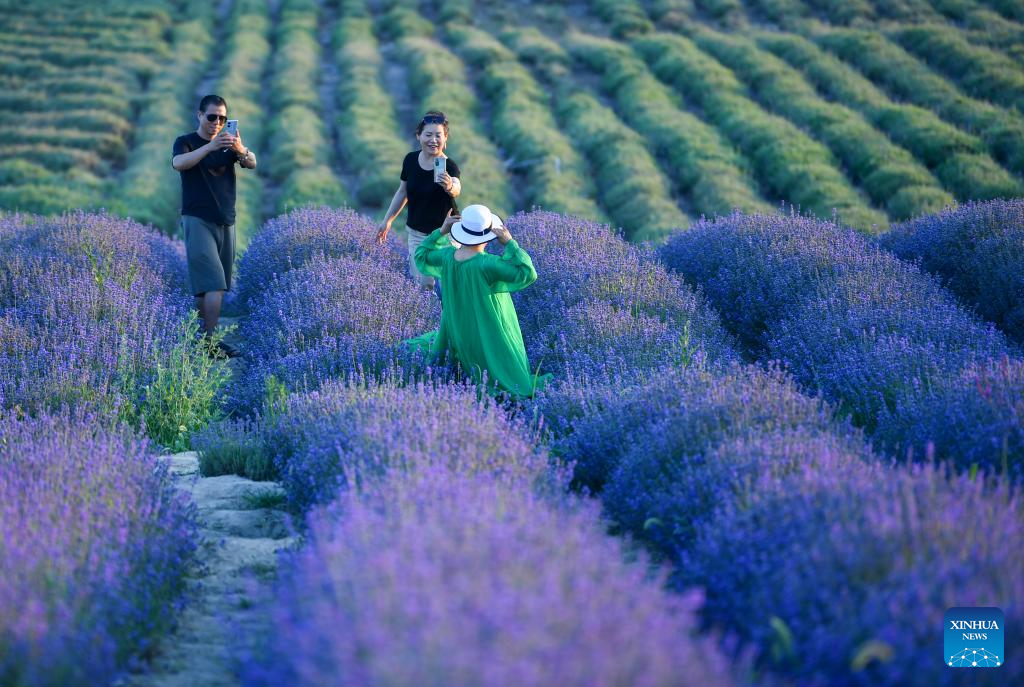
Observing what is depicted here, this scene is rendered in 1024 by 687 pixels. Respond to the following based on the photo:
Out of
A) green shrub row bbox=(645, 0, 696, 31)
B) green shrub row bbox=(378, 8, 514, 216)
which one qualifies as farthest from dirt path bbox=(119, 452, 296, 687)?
green shrub row bbox=(645, 0, 696, 31)

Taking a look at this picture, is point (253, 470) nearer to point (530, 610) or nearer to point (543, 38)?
point (530, 610)

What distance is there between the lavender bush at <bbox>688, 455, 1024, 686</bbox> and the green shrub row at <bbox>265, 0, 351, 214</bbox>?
22.4 ft

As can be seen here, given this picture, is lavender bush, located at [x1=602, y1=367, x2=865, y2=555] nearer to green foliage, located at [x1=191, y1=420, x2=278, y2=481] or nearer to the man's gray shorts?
green foliage, located at [x1=191, y1=420, x2=278, y2=481]

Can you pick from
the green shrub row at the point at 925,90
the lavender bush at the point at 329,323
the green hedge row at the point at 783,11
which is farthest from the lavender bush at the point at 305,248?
the green hedge row at the point at 783,11

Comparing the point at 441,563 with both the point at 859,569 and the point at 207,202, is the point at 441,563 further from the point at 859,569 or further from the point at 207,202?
the point at 207,202

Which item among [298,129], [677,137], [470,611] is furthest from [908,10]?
[470,611]

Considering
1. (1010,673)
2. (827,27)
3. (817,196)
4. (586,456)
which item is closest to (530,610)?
(1010,673)

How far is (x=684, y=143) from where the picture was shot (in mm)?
12484

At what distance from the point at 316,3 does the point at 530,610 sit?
74.0 feet

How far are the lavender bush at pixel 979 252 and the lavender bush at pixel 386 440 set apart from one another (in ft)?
10.8

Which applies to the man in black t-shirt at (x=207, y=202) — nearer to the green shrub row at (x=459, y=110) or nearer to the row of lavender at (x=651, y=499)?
the row of lavender at (x=651, y=499)

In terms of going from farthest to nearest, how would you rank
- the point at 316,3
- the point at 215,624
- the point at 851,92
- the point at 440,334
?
the point at 316,3 < the point at 851,92 < the point at 440,334 < the point at 215,624

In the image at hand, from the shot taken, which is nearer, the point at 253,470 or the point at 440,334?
the point at 253,470

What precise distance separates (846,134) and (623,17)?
8670mm
